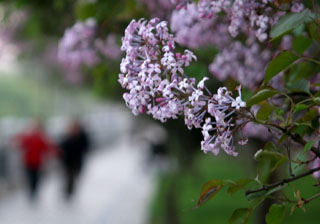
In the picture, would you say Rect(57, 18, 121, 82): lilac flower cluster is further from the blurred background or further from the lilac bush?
the lilac bush

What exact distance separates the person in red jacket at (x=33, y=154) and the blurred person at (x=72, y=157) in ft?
3.44

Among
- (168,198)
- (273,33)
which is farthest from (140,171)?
(273,33)

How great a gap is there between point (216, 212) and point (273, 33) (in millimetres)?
9394

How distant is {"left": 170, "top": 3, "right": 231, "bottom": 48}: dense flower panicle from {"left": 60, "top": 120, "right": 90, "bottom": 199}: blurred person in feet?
40.2

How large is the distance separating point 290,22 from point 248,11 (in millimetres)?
287

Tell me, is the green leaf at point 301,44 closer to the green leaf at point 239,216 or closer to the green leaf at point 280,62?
the green leaf at point 280,62

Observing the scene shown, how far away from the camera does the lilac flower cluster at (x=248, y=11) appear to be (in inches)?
91.2

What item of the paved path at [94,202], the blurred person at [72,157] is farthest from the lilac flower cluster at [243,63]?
the blurred person at [72,157]

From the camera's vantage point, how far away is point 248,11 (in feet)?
7.68

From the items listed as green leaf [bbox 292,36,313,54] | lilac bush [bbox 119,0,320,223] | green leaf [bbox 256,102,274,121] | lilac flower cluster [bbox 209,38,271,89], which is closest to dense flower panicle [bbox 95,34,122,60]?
lilac flower cluster [bbox 209,38,271,89]

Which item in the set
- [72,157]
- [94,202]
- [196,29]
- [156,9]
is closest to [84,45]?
[156,9]

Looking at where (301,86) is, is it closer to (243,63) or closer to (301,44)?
(301,44)

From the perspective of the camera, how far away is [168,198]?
974 centimetres

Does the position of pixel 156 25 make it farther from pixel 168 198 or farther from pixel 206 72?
pixel 168 198
